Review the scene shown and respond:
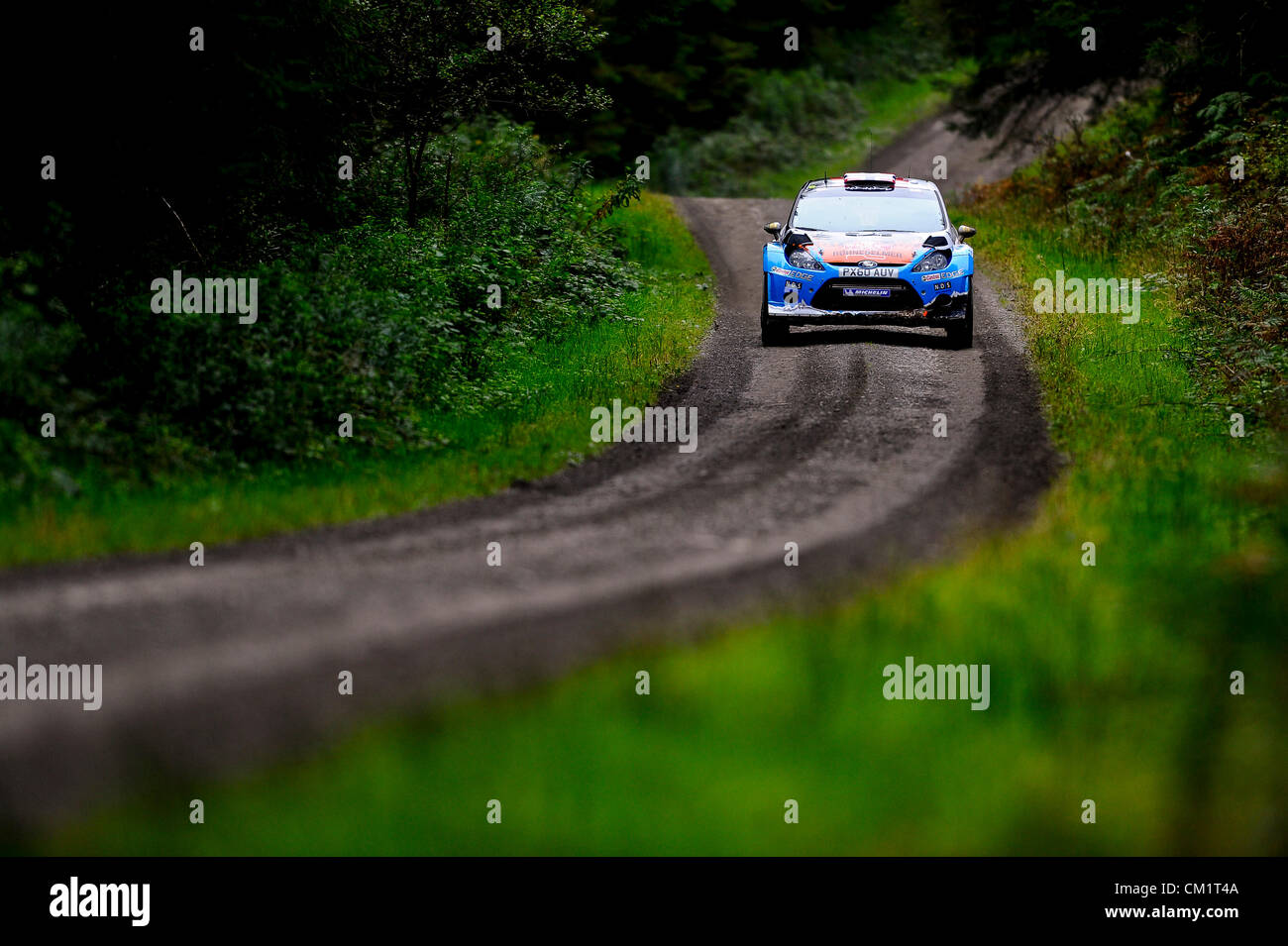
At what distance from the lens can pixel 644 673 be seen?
7.21 metres

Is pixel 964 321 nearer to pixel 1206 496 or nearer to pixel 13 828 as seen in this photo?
pixel 1206 496

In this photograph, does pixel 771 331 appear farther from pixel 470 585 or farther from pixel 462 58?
pixel 470 585

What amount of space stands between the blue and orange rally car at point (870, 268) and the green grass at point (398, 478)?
1.65 metres

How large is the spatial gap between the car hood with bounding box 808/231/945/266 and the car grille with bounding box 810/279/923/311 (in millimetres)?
242

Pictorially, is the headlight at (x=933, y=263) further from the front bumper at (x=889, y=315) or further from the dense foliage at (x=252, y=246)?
the dense foliage at (x=252, y=246)

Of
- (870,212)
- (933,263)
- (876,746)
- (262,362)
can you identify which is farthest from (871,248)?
(876,746)

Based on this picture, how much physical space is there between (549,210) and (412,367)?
8807 millimetres

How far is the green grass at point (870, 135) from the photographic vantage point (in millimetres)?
41219

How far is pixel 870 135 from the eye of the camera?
145 feet

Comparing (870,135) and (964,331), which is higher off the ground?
(870,135)

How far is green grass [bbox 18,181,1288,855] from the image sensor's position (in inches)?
242

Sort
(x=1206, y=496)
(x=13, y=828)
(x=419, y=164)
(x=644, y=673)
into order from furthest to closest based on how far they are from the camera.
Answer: (x=419, y=164) → (x=1206, y=496) → (x=644, y=673) → (x=13, y=828)

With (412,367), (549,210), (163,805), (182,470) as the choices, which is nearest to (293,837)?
(163,805)

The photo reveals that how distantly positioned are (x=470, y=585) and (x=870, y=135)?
38846mm
